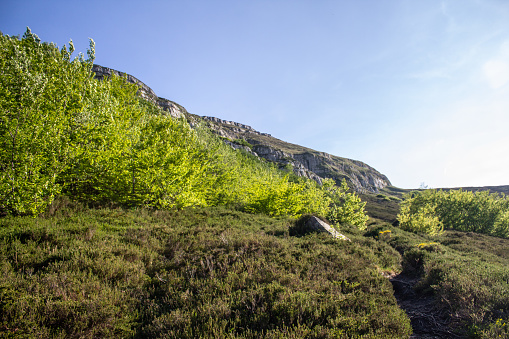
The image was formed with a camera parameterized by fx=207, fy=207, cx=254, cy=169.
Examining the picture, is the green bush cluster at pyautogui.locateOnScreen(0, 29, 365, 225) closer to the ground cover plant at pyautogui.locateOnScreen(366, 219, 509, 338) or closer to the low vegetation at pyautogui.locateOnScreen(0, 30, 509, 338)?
the low vegetation at pyautogui.locateOnScreen(0, 30, 509, 338)

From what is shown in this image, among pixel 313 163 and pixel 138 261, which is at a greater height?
pixel 313 163

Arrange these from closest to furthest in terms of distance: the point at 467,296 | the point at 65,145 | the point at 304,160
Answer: the point at 467,296
the point at 65,145
the point at 304,160

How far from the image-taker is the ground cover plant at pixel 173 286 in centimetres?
360

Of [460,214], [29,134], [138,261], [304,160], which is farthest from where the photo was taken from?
[304,160]

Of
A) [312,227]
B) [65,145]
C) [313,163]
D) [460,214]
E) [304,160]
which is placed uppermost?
[304,160]

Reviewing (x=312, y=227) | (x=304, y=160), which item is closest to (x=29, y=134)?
(x=312, y=227)

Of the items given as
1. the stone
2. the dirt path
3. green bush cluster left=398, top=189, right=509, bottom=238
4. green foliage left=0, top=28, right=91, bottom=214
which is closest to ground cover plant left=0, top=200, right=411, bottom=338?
the dirt path

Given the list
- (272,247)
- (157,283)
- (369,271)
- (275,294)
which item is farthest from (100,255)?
(369,271)

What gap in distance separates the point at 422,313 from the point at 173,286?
21.5ft

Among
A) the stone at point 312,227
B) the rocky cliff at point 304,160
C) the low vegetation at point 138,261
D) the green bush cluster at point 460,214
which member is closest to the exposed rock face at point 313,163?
the rocky cliff at point 304,160

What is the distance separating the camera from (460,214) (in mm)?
32406

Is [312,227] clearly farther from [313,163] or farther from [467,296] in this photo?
[313,163]

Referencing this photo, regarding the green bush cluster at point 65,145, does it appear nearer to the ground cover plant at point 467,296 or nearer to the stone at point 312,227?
the stone at point 312,227

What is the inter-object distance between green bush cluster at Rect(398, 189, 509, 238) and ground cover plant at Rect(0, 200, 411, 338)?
2358 centimetres
